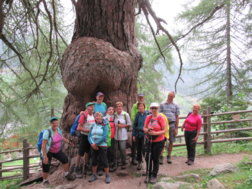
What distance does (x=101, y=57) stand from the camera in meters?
4.64

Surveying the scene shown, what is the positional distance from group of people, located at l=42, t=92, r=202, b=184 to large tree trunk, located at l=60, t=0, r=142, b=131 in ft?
1.55

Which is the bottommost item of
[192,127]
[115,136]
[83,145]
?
[83,145]

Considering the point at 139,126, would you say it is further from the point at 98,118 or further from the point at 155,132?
the point at 98,118

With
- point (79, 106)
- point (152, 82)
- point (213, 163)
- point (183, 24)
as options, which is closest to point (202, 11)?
point (183, 24)

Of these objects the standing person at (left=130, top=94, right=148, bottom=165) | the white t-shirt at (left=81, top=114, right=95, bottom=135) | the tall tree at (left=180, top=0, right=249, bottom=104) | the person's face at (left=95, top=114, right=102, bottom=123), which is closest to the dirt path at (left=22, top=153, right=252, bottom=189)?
the standing person at (left=130, top=94, right=148, bottom=165)

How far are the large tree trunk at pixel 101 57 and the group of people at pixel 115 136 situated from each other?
47cm

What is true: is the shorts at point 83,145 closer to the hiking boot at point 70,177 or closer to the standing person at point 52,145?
the standing person at point 52,145

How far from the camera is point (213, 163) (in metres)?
5.54

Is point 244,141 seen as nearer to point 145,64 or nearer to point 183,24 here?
point 183,24

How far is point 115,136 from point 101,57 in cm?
170

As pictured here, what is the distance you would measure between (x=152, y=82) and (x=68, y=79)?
11.6 m

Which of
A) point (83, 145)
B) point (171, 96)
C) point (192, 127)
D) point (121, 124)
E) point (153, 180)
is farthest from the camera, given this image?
point (192, 127)

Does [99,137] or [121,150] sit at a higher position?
[99,137]

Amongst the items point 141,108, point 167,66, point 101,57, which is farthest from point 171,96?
point 167,66
